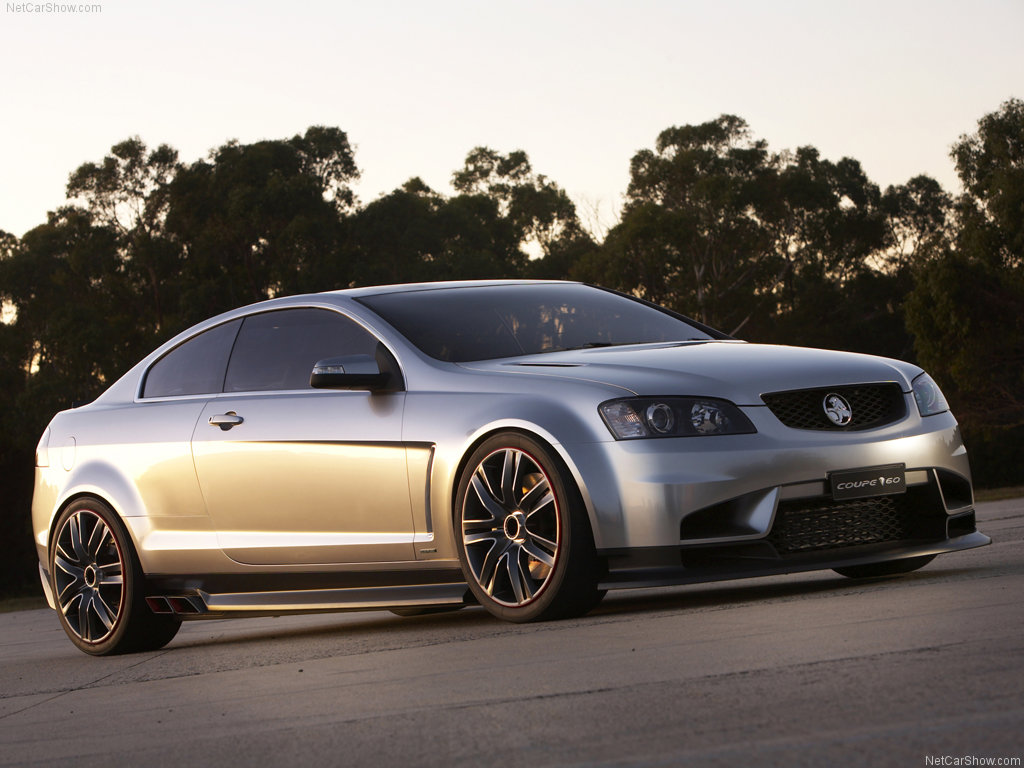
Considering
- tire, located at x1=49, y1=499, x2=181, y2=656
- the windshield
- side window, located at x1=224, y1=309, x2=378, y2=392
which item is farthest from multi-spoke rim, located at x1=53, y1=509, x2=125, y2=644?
the windshield

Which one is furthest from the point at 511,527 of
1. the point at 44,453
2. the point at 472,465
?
the point at 44,453

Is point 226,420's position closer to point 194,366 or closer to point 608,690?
point 194,366

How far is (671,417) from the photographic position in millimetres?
5672

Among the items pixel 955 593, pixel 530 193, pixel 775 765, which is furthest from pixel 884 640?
pixel 530 193

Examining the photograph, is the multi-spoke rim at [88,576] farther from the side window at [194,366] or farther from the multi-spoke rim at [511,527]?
the multi-spoke rim at [511,527]

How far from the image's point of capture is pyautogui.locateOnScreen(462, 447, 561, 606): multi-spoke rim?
19.0 ft

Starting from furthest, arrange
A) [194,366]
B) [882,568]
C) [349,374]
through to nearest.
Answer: [194,366]
[882,568]
[349,374]

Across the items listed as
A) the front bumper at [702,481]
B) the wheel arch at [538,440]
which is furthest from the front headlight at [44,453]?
the front bumper at [702,481]

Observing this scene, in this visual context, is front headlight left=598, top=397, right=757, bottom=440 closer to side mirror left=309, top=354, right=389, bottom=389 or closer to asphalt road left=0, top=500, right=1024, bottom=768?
asphalt road left=0, top=500, right=1024, bottom=768

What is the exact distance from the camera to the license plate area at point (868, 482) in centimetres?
580

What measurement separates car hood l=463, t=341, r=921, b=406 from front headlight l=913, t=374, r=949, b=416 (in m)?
0.05

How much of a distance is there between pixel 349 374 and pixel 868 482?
7.24 ft

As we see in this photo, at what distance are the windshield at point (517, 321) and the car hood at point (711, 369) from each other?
22cm

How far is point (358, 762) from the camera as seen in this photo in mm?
3324
